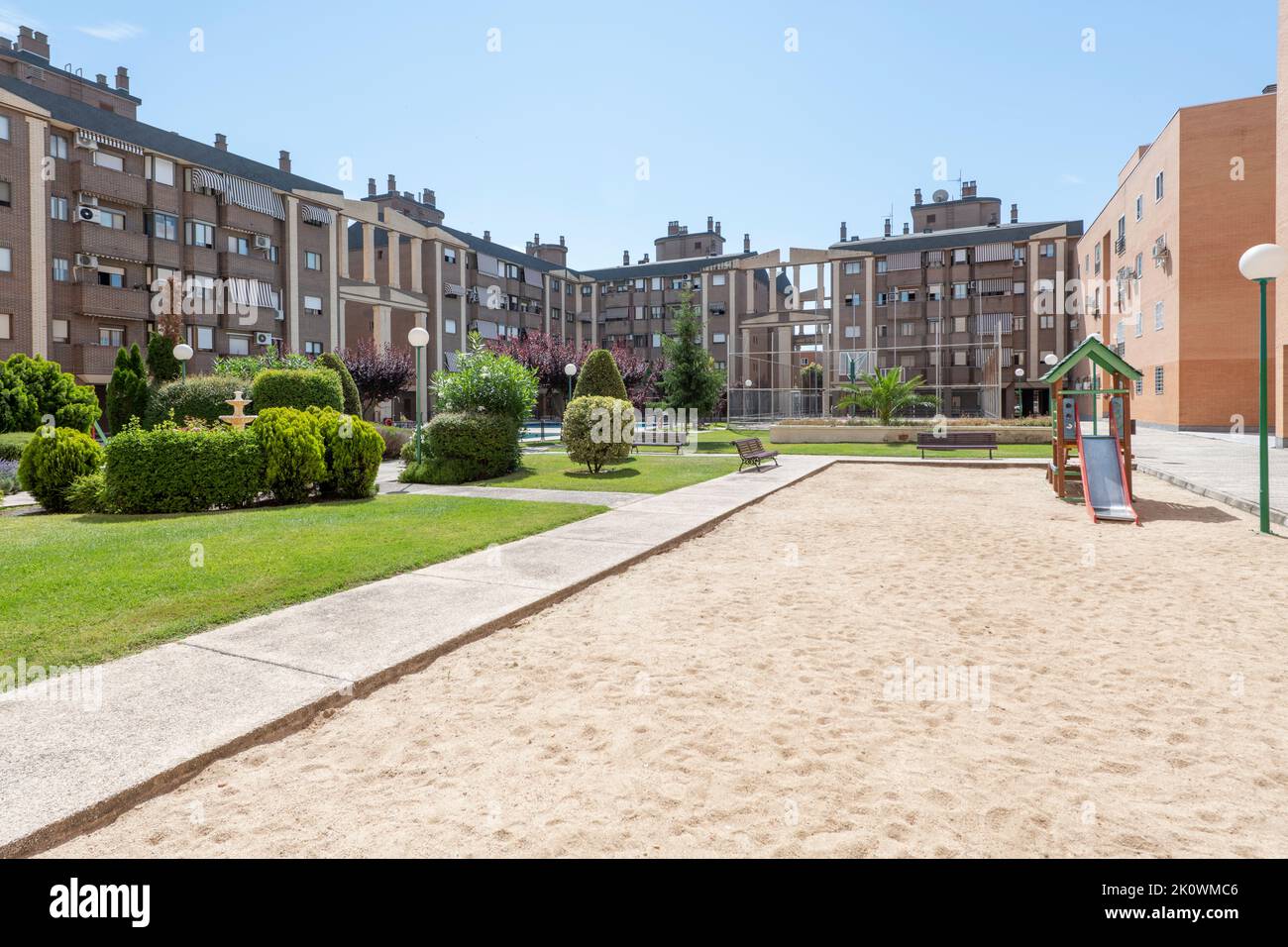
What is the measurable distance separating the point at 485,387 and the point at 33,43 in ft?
160

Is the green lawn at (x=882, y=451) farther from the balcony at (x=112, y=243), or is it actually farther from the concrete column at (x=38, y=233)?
the balcony at (x=112, y=243)

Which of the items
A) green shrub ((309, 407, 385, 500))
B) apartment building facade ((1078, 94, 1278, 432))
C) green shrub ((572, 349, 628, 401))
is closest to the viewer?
green shrub ((309, 407, 385, 500))

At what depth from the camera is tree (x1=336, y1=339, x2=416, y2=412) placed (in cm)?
4132

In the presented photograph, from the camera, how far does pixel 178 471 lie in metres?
11.7

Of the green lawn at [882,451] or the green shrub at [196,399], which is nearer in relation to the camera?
the green shrub at [196,399]

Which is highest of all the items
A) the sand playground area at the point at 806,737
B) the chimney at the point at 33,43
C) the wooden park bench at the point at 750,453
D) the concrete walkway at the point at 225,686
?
the chimney at the point at 33,43

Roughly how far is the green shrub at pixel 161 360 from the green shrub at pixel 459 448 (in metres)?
18.9

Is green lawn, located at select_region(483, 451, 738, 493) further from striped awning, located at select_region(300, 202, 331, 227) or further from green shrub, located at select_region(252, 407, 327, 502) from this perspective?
striped awning, located at select_region(300, 202, 331, 227)

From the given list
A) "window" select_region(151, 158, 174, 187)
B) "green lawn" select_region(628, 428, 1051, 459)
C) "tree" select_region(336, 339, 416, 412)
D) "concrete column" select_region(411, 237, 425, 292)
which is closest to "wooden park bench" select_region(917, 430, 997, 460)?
"green lawn" select_region(628, 428, 1051, 459)

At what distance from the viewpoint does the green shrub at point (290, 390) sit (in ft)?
73.8

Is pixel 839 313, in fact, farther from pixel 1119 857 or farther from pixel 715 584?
pixel 1119 857

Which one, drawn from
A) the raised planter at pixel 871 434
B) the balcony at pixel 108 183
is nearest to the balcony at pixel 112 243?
the balcony at pixel 108 183

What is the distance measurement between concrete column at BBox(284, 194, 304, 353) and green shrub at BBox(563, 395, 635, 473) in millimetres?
34657

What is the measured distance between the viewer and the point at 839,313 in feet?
221
